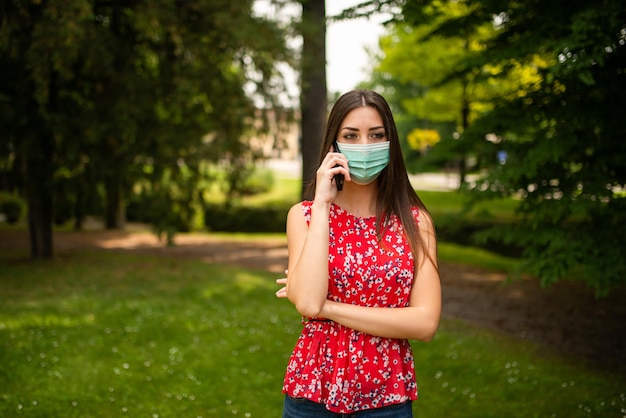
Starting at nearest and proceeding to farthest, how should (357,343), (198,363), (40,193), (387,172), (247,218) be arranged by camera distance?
(357,343)
(387,172)
(198,363)
(40,193)
(247,218)

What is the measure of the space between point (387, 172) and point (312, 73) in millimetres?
9508

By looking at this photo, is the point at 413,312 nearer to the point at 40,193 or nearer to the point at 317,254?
the point at 317,254

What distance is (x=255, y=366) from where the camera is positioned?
6508 millimetres

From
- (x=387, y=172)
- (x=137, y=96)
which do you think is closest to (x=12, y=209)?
(x=137, y=96)

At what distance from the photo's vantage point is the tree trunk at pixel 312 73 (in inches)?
453

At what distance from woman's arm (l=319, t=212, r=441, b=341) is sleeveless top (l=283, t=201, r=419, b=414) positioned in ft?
0.18

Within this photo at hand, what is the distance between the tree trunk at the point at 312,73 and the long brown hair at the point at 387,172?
8611 mm

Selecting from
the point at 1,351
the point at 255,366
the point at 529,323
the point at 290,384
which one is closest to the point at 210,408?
the point at 255,366

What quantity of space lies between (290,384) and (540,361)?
5.30 metres

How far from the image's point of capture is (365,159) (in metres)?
2.48

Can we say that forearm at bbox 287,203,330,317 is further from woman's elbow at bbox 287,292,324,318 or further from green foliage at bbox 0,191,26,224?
green foliage at bbox 0,191,26,224

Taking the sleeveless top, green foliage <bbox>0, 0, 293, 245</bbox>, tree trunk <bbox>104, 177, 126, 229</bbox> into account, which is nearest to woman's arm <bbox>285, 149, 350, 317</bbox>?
the sleeveless top

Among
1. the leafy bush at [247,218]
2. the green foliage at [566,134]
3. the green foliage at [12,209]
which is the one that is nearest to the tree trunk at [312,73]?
the green foliage at [566,134]

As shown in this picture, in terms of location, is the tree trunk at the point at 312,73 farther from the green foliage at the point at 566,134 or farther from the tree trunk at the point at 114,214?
the tree trunk at the point at 114,214
